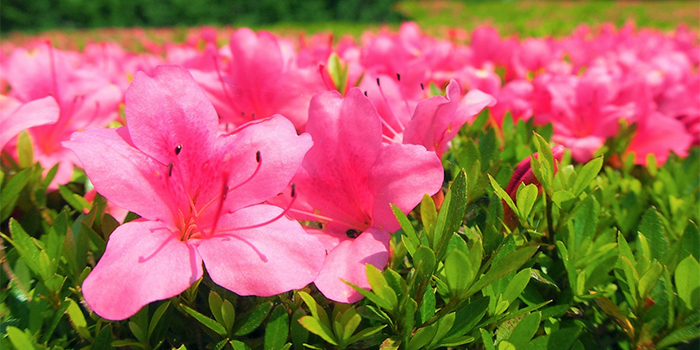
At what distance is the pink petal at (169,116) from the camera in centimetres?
90

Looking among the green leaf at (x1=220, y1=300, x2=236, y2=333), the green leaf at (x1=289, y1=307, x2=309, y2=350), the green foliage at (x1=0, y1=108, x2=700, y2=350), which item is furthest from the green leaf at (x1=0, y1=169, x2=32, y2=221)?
the green leaf at (x1=289, y1=307, x2=309, y2=350)

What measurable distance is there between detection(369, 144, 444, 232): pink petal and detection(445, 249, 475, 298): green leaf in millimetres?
140

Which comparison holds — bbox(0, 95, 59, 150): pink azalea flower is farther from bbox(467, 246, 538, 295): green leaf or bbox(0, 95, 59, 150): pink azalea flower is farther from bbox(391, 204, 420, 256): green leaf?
bbox(467, 246, 538, 295): green leaf

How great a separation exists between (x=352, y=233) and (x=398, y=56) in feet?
4.59

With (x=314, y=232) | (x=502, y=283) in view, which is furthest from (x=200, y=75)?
(x=502, y=283)

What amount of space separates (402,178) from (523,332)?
1.26ft

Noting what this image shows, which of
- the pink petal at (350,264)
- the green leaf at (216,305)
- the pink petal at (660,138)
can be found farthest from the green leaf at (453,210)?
the pink petal at (660,138)

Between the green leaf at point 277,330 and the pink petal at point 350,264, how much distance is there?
14cm

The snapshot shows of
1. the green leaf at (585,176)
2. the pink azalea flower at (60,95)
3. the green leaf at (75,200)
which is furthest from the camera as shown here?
the pink azalea flower at (60,95)

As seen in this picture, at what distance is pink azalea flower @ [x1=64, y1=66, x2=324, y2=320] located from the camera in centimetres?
79

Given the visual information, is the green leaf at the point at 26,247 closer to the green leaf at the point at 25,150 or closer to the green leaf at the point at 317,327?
the green leaf at the point at 25,150

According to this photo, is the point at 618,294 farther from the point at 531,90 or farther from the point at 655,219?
the point at 531,90

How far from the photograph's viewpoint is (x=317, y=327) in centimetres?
85

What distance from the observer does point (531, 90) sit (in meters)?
2.12
